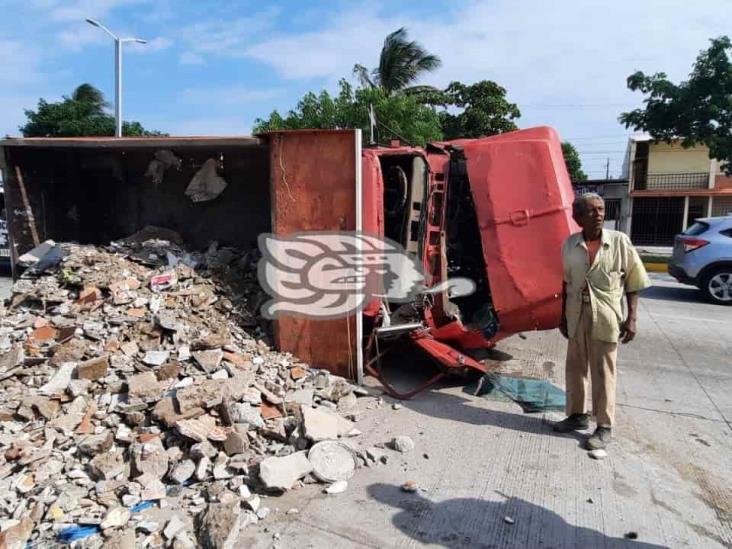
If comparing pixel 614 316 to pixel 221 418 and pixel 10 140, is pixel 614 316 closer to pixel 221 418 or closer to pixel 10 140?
pixel 221 418

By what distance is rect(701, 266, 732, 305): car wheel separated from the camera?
8.23 m

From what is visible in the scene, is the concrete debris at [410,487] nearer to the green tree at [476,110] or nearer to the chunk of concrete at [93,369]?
the chunk of concrete at [93,369]

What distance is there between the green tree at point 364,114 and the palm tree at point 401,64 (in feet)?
11.7

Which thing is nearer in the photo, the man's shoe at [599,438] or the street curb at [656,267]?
the man's shoe at [599,438]

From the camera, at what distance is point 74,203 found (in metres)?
6.00

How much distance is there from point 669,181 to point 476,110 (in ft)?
38.7

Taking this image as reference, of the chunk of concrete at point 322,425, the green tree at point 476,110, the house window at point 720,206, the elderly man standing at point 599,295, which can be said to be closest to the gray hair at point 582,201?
the elderly man standing at point 599,295

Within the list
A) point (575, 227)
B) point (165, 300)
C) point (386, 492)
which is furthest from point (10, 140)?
point (575, 227)

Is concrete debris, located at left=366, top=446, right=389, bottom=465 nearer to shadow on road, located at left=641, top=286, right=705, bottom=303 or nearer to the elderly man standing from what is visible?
the elderly man standing

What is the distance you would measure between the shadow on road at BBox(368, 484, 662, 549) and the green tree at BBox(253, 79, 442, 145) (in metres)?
12.5

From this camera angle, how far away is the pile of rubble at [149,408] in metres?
2.60

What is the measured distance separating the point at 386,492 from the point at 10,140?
16.2 ft

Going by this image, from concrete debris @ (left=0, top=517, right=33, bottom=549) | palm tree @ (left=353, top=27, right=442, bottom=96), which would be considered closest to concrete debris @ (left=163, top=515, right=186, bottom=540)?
concrete debris @ (left=0, top=517, right=33, bottom=549)

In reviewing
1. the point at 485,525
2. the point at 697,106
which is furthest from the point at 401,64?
the point at 485,525
